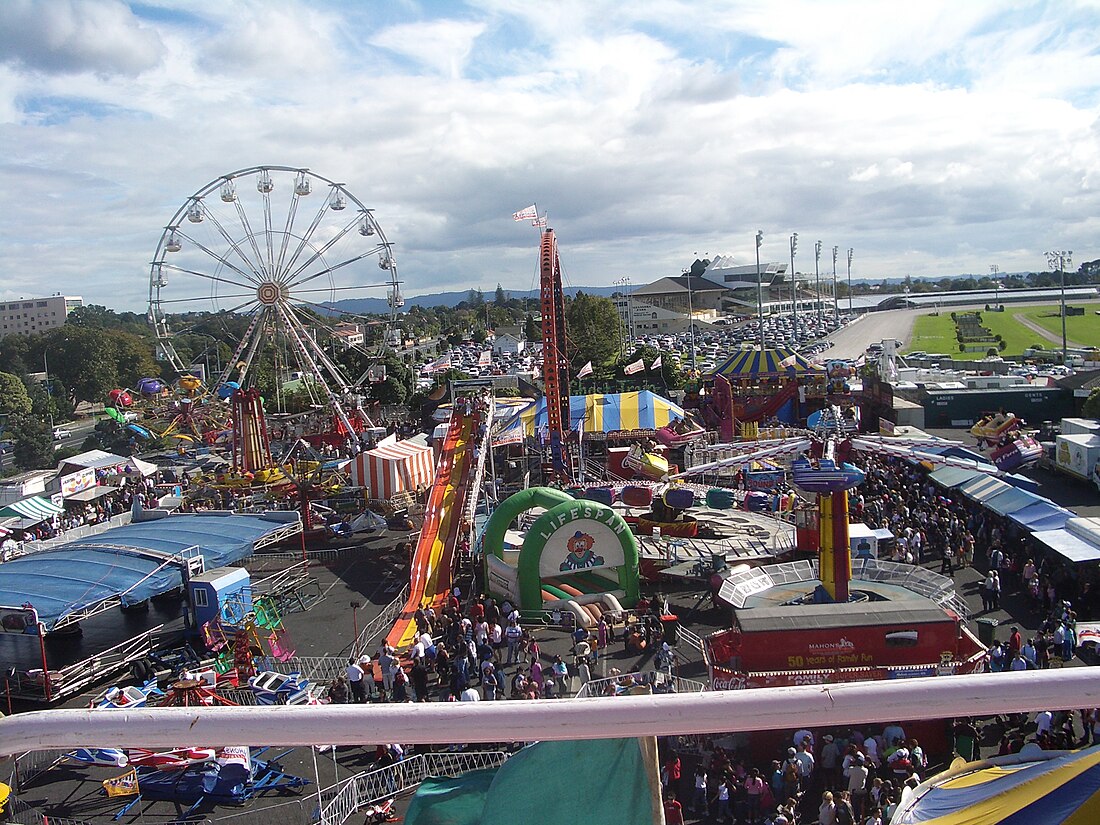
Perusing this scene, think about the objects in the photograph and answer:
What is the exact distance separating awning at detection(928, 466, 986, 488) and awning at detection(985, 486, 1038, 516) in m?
2.21

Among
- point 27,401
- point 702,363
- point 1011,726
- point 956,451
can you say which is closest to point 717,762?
point 1011,726

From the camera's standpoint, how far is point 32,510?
30312mm

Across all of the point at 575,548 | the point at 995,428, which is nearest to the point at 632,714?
the point at 575,548

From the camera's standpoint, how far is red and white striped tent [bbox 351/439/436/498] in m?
29.6

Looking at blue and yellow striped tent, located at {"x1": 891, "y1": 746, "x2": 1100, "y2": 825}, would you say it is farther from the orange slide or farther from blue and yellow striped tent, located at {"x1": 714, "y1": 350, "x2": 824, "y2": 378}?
blue and yellow striped tent, located at {"x1": 714, "y1": 350, "x2": 824, "y2": 378}

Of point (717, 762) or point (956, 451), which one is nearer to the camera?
point (717, 762)

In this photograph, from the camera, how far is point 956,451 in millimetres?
25969

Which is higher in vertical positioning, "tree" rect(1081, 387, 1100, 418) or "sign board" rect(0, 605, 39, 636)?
"tree" rect(1081, 387, 1100, 418)

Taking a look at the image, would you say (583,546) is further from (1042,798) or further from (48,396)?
(48,396)

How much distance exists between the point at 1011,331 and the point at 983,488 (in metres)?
86.9

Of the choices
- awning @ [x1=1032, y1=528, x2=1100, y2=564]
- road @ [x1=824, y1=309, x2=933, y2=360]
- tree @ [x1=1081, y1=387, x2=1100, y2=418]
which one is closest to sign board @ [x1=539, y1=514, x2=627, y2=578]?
awning @ [x1=1032, y1=528, x2=1100, y2=564]

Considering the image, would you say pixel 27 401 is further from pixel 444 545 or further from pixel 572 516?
pixel 572 516

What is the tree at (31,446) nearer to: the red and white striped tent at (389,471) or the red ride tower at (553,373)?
the red and white striped tent at (389,471)

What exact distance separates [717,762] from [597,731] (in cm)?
1034
